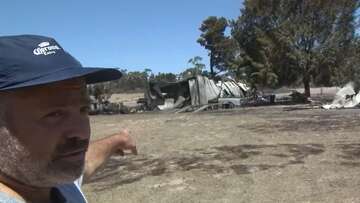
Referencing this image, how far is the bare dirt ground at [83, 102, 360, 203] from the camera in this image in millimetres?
7250

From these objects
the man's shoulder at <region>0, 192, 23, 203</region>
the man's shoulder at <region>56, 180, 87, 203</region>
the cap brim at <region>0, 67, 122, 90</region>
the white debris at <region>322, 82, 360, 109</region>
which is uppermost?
the cap brim at <region>0, 67, 122, 90</region>

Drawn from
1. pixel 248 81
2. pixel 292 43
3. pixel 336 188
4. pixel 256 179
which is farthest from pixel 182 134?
pixel 248 81

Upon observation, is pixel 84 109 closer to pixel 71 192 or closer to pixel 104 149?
pixel 71 192

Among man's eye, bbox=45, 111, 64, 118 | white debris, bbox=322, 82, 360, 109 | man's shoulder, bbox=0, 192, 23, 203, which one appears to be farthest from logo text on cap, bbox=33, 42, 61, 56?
white debris, bbox=322, 82, 360, 109

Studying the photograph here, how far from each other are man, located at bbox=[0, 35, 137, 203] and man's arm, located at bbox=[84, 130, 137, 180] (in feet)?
2.78

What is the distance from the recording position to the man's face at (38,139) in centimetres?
162

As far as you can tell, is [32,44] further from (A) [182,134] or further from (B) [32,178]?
(A) [182,134]

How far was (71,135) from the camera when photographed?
1665mm

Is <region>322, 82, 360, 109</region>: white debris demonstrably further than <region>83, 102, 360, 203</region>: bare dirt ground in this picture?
Yes

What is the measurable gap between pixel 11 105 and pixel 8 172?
0.65ft

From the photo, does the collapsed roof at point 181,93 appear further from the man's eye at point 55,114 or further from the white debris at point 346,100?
the man's eye at point 55,114

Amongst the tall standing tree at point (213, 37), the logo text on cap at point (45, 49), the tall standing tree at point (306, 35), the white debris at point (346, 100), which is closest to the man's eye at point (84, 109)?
the logo text on cap at point (45, 49)

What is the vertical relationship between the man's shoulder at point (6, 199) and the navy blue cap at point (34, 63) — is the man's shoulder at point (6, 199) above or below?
below

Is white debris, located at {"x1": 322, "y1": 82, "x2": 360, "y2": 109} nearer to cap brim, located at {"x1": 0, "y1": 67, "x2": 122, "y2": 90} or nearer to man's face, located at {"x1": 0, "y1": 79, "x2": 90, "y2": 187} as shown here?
Result: cap brim, located at {"x1": 0, "y1": 67, "x2": 122, "y2": 90}
